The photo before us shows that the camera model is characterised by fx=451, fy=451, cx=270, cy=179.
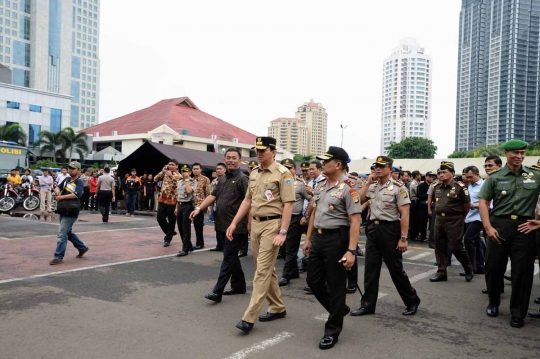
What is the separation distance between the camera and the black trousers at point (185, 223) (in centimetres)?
900

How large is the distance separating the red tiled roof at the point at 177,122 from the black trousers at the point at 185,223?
50.3 m

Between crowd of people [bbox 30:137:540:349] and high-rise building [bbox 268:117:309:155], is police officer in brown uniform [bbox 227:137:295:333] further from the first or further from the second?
high-rise building [bbox 268:117:309:155]

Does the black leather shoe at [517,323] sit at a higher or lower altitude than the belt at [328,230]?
lower

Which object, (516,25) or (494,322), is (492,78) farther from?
(494,322)

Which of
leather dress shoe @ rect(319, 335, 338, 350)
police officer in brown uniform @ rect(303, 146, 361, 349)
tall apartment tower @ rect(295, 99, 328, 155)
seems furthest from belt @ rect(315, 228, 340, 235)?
tall apartment tower @ rect(295, 99, 328, 155)

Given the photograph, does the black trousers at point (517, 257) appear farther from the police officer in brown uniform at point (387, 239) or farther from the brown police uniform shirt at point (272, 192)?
the brown police uniform shirt at point (272, 192)

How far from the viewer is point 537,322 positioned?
17.0 ft

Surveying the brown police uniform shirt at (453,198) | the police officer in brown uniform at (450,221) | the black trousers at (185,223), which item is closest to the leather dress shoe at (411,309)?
the police officer in brown uniform at (450,221)

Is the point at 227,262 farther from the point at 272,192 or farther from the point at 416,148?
the point at 416,148

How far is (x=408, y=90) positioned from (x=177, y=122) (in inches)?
2588

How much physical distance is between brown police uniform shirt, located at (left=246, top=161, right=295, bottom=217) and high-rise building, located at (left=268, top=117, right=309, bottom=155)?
116 meters

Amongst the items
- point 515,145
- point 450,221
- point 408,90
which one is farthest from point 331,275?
point 408,90


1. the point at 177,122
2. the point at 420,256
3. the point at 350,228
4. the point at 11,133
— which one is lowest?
the point at 420,256

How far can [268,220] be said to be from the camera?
485 centimetres
